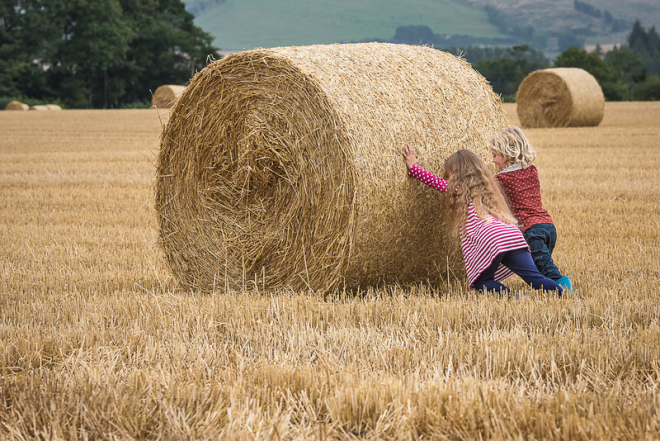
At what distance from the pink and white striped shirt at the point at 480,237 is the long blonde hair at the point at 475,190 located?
37 millimetres

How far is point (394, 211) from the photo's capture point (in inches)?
199

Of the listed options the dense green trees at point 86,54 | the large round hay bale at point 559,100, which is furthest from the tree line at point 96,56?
the large round hay bale at point 559,100

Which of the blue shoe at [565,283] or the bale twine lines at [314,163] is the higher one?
the bale twine lines at [314,163]

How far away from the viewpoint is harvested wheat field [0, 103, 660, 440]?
9.17ft

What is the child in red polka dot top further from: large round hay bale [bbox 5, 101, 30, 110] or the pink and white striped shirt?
large round hay bale [bbox 5, 101, 30, 110]

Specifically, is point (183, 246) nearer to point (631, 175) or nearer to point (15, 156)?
point (631, 175)

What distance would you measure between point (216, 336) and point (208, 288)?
1744 millimetres

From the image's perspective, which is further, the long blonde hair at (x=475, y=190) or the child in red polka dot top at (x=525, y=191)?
the child in red polka dot top at (x=525, y=191)

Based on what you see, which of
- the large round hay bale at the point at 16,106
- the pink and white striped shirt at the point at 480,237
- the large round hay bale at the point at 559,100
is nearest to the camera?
the pink and white striped shirt at the point at 480,237

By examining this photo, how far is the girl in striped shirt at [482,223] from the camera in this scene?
4.94 metres

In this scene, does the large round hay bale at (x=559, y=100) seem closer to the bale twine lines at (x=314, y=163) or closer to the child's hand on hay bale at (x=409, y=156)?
the bale twine lines at (x=314, y=163)

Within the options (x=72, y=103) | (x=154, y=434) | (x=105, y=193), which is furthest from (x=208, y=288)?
(x=72, y=103)

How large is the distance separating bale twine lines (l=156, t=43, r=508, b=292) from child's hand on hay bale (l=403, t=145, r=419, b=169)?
51 mm

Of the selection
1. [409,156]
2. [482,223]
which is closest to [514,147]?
[482,223]
